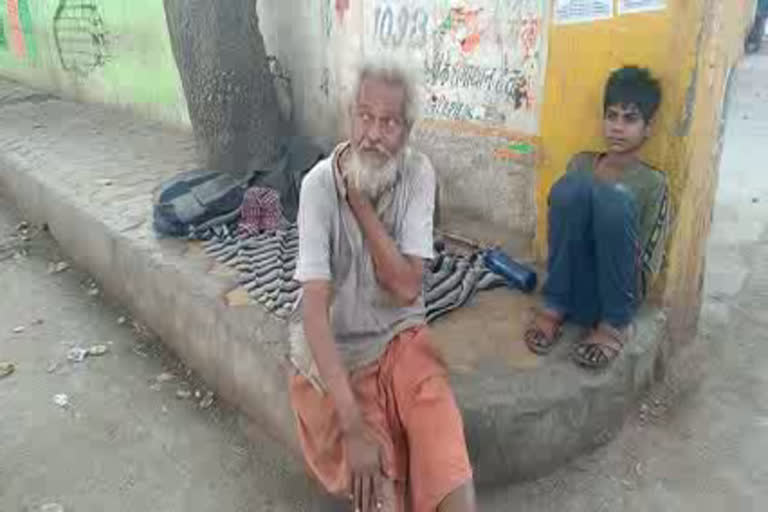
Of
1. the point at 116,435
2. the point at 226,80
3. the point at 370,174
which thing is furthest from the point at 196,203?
the point at 370,174

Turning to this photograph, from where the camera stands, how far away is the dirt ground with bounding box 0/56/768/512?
2410 mm

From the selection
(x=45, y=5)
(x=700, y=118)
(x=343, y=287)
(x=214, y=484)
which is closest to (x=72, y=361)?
(x=214, y=484)

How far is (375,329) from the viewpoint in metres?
2.03

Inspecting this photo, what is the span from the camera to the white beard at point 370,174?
188 cm

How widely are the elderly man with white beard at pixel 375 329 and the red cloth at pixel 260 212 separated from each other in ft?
5.99

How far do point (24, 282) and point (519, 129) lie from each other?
2902 millimetres

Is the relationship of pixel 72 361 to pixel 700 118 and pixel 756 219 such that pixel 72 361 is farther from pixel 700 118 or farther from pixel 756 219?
pixel 756 219

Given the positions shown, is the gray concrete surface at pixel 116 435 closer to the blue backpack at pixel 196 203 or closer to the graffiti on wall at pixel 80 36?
the blue backpack at pixel 196 203

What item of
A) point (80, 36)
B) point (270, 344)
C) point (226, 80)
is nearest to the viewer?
point (270, 344)

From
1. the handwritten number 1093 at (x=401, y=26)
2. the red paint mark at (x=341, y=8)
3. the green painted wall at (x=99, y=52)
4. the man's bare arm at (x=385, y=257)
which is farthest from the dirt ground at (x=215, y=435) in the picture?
the green painted wall at (x=99, y=52)

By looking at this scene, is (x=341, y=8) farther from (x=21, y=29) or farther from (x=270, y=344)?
(x=21, y=29)

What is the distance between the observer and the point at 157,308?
137 inches

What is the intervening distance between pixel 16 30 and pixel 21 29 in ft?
0.79

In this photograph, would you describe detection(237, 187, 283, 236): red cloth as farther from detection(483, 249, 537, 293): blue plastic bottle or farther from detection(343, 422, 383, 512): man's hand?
detection(343, 422, 383, 512): man's hand
